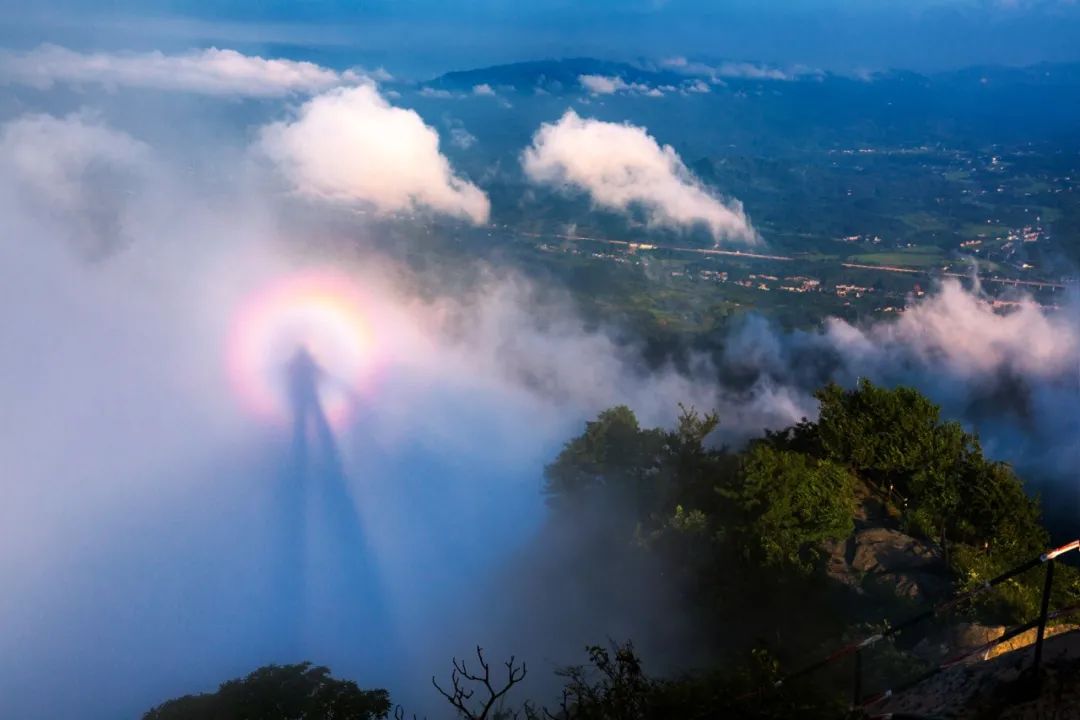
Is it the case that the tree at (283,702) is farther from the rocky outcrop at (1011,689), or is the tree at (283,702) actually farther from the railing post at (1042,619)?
the railing post at (1042,619)

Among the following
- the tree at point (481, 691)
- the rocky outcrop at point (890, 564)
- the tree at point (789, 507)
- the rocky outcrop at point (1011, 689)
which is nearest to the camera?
the rocky outcrop at point (1011, 689)

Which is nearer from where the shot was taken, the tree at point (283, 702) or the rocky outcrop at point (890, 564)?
the tree at point (283, 702)

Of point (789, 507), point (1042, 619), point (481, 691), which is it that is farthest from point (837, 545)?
point (1042, 619)

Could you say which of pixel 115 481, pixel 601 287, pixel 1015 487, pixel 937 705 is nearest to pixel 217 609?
pixel 115 481

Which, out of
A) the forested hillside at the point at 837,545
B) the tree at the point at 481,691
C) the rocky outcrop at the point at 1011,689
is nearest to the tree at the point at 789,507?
the forested hillside at the point at 837,545

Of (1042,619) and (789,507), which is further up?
(789,507)

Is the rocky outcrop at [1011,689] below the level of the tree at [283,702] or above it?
below

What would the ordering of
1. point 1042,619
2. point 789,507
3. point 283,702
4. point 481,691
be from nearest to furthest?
1. point 1042,619
2. point 283,702
3. point 789,507
4. point 481,691

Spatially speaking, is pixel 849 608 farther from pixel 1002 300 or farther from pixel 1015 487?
pixel 1002 300

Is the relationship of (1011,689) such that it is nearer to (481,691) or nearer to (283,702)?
(283,702)
